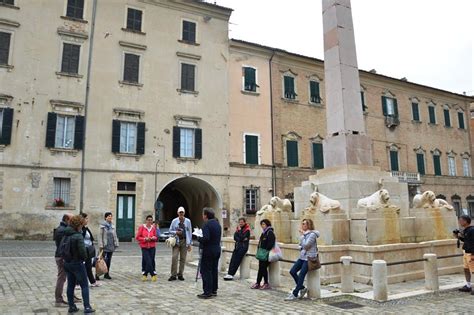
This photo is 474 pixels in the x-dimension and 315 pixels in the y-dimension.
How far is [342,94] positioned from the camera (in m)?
10.0

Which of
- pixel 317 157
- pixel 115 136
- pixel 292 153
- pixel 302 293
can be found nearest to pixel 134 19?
pixel 115 136

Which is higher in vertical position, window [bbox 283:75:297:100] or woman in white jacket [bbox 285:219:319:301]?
window [bbox 283:75:297:100]

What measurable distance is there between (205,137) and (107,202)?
6.58 metres

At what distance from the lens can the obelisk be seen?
9797 millimetres

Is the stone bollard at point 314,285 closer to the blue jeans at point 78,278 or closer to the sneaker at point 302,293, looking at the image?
the sneaker at point 302,293

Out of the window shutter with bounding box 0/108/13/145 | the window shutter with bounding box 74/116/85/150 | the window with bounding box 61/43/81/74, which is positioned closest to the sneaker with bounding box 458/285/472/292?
the window shutter with bounding box 74/116/85/150

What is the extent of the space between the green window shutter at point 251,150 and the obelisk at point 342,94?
13.6 metres

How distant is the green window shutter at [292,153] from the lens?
25312 millimetres

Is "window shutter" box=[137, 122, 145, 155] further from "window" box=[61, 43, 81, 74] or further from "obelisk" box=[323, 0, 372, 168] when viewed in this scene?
"obelisk" box=[323, 0, 372, 168]

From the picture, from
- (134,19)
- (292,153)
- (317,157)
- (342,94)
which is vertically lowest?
(342,94)

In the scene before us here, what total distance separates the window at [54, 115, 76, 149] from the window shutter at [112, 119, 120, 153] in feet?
6.48

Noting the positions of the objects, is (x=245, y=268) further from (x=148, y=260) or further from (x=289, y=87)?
(x=289, y=87)

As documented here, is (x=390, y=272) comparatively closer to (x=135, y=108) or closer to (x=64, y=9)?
(x=135, y=108)

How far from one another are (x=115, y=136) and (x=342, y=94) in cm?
1407
